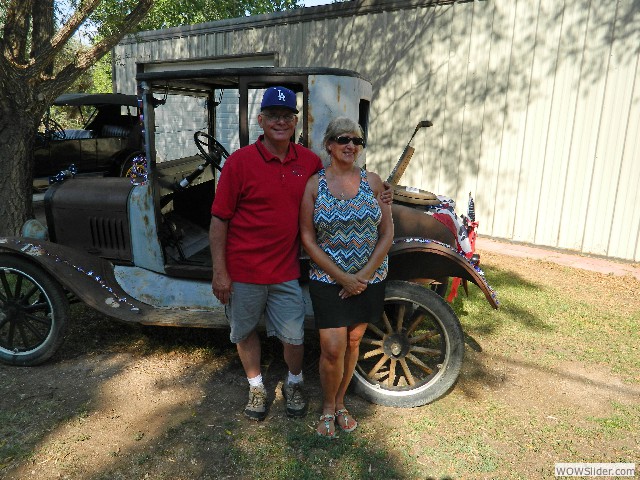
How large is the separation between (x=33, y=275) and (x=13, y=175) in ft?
9.50

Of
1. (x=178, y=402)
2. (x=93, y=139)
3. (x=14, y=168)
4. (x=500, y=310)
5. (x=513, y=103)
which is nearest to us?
(x=178, y=402)

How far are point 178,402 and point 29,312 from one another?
1323 mm

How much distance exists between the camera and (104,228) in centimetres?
380

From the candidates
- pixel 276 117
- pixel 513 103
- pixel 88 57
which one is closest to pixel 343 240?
pixel 276 117

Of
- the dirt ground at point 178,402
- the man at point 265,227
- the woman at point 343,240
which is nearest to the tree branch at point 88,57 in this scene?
the dirt ground at point 178,402

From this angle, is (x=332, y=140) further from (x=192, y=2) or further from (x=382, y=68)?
(x=192, y=2)

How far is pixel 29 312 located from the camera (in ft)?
11.6

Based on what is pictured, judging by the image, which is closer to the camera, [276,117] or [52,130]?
[276,117]

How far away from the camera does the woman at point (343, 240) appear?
252cm

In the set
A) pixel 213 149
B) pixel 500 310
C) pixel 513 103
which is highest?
pixel 513 103

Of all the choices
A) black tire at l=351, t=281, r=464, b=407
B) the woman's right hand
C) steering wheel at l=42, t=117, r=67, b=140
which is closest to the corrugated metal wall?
black tire at l=351, t=281, r=464, b=407

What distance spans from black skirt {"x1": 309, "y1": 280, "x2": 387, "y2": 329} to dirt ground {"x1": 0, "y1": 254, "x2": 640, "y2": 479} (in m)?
0.72

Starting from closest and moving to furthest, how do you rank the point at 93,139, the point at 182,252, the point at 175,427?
the point at 175,427 → the point at 182,252 → the point at 93,139

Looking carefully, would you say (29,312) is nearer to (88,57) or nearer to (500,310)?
(88,57)
